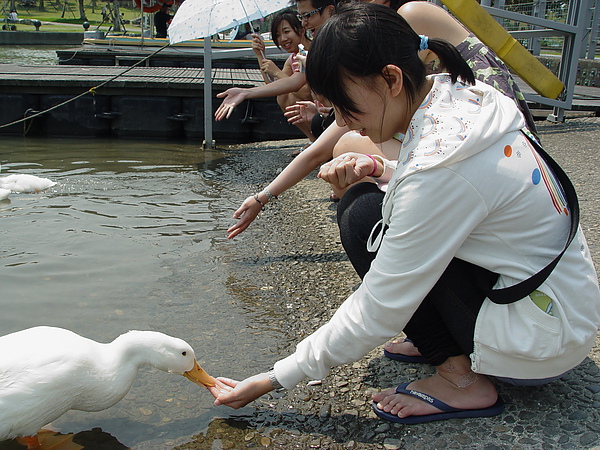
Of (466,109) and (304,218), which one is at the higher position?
(466,109)

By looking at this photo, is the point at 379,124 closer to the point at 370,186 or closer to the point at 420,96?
the point at 420,96

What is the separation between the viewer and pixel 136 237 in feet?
11.9

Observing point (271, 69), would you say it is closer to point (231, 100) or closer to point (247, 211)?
point (231, 100)

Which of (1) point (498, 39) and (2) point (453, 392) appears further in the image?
(1) point (498, 39)

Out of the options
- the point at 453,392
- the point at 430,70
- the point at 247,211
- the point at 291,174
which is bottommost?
the point at 453,392

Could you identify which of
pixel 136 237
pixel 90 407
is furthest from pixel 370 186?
pixel 136 237

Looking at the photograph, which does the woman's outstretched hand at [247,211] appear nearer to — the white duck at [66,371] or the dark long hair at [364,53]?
the white duck at [66,371]

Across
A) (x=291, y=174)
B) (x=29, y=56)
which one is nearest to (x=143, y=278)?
(x=291, y=174)

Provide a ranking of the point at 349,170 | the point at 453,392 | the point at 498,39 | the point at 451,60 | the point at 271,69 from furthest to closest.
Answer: the point at 271,69
the point at 498,39
the point at 349,170
the point at 453,392
the point at 451,60

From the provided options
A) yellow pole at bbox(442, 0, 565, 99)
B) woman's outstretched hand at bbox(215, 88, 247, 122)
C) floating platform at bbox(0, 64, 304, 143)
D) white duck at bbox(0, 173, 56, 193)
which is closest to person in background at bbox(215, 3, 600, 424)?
yellow pole at bbox(442, 0, 565, 99)

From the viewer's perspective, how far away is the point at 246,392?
5.78 feet

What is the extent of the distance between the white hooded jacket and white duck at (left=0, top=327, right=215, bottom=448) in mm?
625

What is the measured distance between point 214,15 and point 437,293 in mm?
4788

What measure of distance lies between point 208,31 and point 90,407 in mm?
4476
